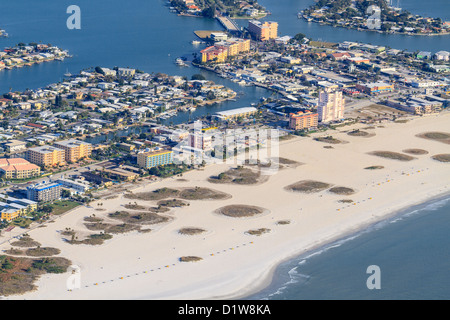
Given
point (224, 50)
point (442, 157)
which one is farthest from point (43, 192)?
point (224, 50)

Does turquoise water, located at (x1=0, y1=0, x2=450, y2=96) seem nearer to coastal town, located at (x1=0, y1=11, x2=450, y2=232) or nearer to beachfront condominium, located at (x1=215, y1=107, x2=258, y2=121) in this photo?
coastal town, located at (x1=0, y1=11, x2=450, y2=232)

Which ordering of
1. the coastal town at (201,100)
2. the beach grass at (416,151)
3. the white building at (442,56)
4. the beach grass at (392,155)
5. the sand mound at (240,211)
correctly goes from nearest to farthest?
the sand mound at (240,211) < the coastal town at (201,100) < the beach grass at (392,155) < the beach grass at (416,151) < the white building at (442,56)

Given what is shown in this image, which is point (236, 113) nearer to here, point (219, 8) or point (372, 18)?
point (372, 18)

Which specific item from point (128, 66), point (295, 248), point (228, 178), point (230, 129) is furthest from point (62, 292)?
point (128, 66)

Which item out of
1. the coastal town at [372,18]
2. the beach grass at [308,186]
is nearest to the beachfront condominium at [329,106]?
the beach grass at [308,186]

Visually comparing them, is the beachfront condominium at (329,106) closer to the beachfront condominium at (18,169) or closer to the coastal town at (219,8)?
the beachfront condominium at (18,169)
